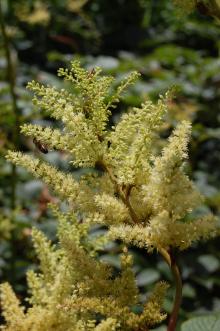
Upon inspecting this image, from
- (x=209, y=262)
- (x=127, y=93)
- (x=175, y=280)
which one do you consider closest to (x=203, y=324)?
(x=175, y=280)

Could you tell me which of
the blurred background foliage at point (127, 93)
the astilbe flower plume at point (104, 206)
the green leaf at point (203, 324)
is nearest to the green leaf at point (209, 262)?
the blurred background foliage at point (127, 93)

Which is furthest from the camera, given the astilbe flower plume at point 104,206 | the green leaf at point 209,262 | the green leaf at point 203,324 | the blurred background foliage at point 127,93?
the green leaf at point 209,262

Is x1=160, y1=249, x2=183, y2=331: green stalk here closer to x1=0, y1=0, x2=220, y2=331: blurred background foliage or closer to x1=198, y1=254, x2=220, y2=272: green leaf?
x1=0, y1=0, x2=220, y2=331: blurred background foliage

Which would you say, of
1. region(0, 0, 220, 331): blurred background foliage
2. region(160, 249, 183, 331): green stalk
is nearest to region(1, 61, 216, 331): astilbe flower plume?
region(160, 249, 183, 331): green stalk

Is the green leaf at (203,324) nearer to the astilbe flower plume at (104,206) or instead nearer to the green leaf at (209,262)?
the astilbe flower plume at (104,206)

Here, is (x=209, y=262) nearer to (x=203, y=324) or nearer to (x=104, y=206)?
(x=203, y=324)

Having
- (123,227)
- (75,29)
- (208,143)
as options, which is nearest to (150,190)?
(123,227)

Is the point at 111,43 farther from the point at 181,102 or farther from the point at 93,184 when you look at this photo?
the point at 93,184
